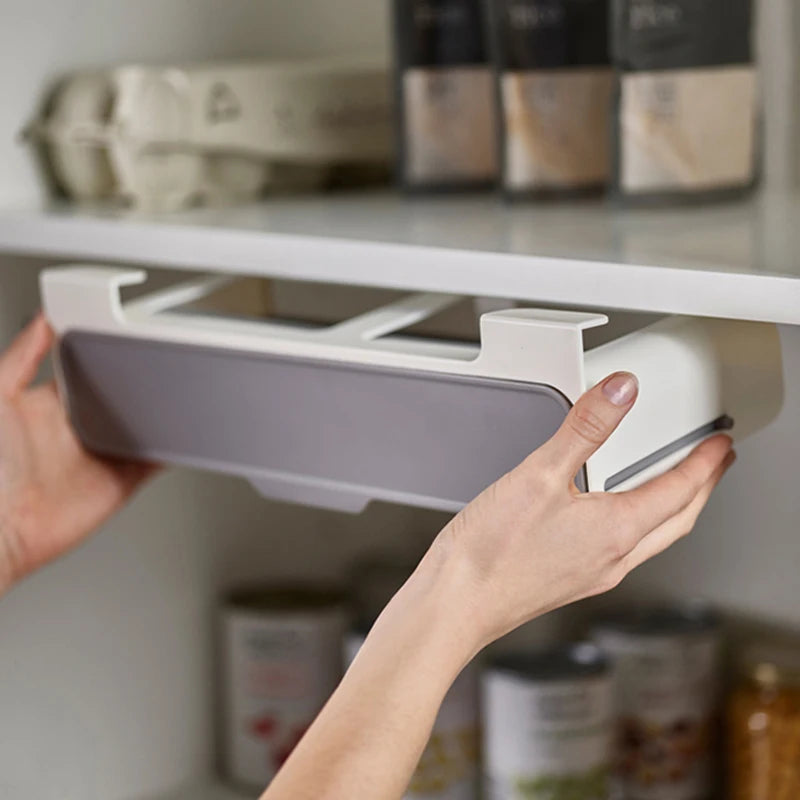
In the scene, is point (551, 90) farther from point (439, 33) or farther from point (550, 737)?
point (550, 737)

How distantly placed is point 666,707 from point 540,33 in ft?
1.78

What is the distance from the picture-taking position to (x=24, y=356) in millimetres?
894

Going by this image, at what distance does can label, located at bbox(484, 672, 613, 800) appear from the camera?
101 cm

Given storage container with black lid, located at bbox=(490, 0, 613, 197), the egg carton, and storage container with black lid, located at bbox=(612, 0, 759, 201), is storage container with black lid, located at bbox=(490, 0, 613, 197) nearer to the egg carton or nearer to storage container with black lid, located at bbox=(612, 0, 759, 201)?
storage container with black lid, located at bbox=(612, 0, 759, 201)

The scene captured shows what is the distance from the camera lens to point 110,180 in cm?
98

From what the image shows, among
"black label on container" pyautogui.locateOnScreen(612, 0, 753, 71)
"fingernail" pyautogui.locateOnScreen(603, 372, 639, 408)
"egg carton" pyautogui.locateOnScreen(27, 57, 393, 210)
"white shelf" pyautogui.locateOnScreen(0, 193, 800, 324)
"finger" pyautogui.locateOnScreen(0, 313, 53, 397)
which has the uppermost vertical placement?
"black label on container" pyautogui.locateOnScreen(612, 0, 753, 71)

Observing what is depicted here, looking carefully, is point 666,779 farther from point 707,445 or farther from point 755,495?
point 707,445

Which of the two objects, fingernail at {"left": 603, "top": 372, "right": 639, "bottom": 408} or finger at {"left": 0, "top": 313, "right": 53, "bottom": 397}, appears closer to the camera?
fingernail at {"left": 603, "top": 372, "right": 639, "bottom": 408}

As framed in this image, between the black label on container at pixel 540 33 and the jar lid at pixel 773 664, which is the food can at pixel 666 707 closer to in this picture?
the jar lid at pixel 773 664

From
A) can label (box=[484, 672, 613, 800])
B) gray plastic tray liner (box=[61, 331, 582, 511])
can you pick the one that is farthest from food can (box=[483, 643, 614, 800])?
gray plastic tray liner (box=[61, 331, 582, 511])

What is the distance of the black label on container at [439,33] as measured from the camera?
3.18 ft

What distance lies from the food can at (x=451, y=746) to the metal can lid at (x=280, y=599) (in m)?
0.09

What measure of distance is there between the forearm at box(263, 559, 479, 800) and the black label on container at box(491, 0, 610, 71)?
40 centimetres

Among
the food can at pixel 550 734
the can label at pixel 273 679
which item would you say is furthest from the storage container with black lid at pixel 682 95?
the can label at pixel 273 679
